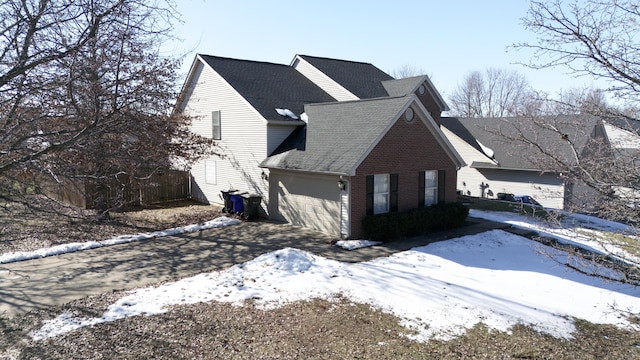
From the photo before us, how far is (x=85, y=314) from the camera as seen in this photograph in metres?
8.55

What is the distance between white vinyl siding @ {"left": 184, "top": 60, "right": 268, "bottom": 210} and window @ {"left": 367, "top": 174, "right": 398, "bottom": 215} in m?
5.18

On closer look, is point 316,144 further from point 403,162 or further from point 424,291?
point 424,291

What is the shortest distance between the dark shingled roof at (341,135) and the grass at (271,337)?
248 inches

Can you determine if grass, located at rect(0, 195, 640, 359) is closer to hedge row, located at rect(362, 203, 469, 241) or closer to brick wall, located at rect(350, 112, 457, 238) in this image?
hedge row, located at rect(362, 203, 469, 241)

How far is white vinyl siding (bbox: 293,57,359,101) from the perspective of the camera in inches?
899

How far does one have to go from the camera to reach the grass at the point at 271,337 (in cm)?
716

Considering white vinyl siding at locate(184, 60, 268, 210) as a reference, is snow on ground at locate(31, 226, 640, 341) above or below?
below

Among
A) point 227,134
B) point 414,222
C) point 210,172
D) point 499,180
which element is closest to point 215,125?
point 227,134

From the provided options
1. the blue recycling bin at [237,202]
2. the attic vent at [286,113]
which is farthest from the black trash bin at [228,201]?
the attic vent at [286,113]

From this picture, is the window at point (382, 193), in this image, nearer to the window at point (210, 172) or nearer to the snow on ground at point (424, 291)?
the snow on ground at point (424, 291)

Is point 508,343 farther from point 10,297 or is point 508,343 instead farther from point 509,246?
point 10,297

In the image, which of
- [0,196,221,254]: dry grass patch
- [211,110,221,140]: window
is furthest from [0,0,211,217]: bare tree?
[211,110,221,140]: window

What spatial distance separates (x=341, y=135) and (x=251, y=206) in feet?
16.6

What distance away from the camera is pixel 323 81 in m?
23.9
